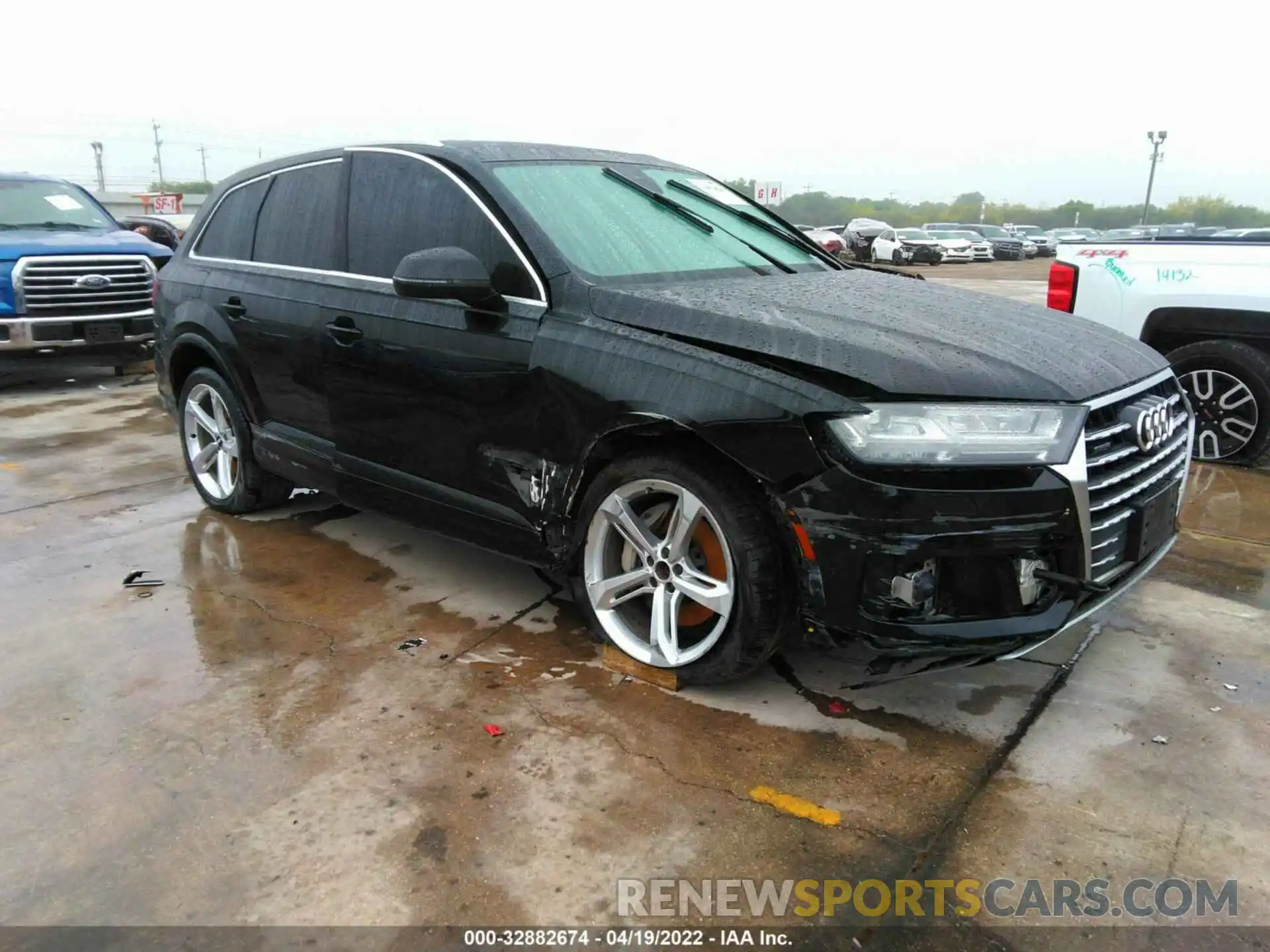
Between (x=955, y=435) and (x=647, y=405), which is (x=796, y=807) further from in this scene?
(x=647, y=405)

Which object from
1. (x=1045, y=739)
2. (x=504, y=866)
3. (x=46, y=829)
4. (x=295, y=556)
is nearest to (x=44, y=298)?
(x=295, y=556)

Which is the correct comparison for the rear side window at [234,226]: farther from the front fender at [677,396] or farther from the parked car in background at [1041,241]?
the parked car in background at [1041,241]

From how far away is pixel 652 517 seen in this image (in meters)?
3.16

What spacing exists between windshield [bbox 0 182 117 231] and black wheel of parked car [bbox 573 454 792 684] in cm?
897

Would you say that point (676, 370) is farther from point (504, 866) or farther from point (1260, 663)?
point (1260, 663)

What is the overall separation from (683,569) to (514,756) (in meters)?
0.77

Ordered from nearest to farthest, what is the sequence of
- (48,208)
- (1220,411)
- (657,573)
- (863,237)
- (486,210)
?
(657,573)
(486,210)
(1220,411)
(48,208)
(863,237)

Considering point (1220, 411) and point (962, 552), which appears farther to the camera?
point (1220, 411)

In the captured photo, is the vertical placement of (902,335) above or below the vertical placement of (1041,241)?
below

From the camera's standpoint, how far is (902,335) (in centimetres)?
281

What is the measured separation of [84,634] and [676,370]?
2.55 m

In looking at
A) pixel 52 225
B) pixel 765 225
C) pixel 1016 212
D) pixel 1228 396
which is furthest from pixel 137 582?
pixel 1016 212

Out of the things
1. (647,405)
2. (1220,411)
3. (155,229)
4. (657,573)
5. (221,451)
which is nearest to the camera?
(647,405)

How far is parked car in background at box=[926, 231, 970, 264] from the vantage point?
3484cm
